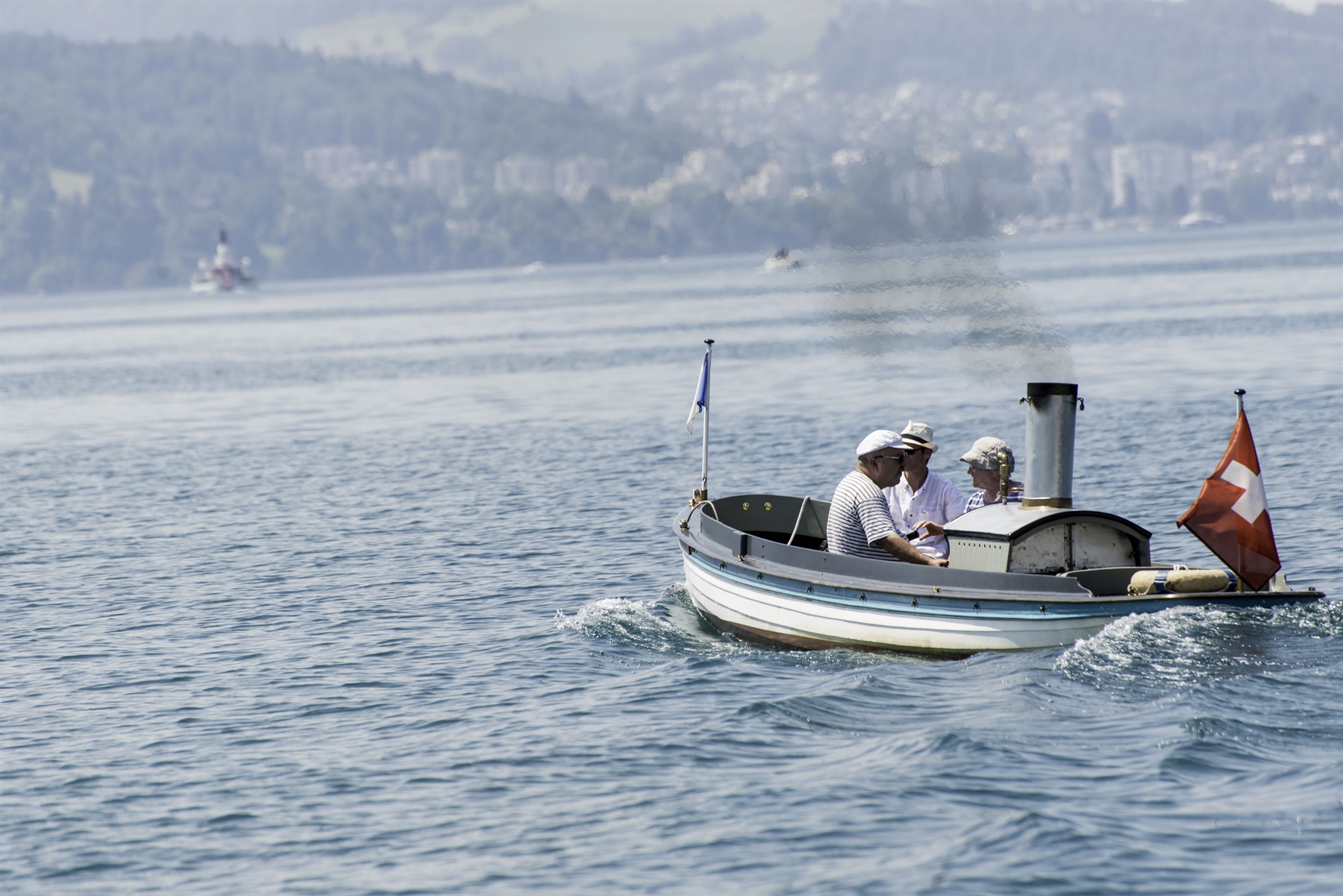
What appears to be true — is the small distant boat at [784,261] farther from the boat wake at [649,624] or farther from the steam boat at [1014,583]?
the steam boat at [1014,583]

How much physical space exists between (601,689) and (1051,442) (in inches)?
216

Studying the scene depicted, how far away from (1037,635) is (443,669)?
6.73 m

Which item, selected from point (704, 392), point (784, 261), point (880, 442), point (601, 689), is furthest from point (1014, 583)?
point (784, 261)

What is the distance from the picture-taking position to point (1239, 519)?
16125 mm

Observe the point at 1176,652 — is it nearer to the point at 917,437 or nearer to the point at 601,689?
the point at 917,437

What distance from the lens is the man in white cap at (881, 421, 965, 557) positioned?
58.7ft

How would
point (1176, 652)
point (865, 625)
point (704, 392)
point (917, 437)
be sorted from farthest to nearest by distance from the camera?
point (704, 392) → point (917, 437) → point (865, 625) → point (1176, 652)

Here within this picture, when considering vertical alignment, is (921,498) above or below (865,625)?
above

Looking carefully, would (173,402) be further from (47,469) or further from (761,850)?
(761,850)

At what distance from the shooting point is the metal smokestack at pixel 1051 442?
16781 mm

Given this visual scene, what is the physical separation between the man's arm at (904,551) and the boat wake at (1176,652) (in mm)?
1982

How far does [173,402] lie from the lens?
61.8 m

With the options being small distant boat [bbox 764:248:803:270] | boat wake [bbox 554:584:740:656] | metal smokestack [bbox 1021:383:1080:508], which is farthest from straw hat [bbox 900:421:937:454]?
small distant boat [bbox 764:248:803:270]

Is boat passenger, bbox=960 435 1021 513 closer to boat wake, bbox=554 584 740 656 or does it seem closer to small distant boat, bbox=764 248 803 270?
boat wake, bbox=554 584 740 656
